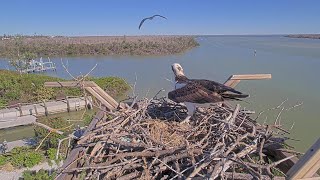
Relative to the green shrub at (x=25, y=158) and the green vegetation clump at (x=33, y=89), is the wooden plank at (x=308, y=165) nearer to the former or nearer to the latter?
the green shrub at (x=25, y=158)

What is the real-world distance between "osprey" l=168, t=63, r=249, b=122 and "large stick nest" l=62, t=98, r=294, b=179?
192mm

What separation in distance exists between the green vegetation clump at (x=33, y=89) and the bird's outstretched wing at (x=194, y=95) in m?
13.9

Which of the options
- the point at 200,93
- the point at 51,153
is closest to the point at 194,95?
the point at 200,93

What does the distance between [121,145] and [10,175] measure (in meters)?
7.01

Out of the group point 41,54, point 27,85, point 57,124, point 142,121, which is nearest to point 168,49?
point 41,54

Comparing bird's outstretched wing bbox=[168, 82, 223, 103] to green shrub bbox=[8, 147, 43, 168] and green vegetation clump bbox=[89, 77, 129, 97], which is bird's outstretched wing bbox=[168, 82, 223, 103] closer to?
green shrub bbox=[8, 147, 43, 168]

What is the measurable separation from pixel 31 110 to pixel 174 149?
45.2 feet

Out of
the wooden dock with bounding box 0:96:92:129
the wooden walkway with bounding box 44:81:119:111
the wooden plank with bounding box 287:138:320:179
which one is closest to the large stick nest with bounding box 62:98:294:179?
the wooden plank with bounding box 287:138:320:179

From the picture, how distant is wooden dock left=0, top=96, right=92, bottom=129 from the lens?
535 inches

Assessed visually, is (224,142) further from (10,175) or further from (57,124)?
(57,124)

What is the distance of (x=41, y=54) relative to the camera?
4819 cm

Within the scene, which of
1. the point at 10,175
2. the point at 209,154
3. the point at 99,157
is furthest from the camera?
the point at 10,175

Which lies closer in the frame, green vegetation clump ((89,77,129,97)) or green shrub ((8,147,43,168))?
green shrub ((8,147,43,168))

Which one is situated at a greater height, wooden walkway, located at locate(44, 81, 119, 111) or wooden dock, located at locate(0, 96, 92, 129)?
wooden walkway, located at locate(44, 81, 119, 111)
